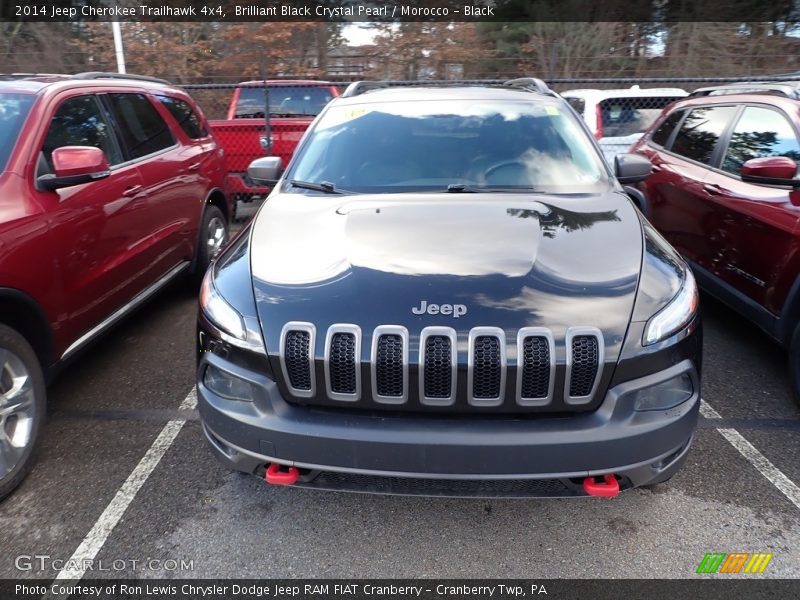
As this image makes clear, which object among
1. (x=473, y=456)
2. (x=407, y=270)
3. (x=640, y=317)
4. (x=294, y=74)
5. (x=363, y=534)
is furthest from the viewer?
(x=294, y=74)

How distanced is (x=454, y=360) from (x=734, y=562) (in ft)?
4.70

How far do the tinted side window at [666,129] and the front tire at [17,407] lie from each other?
16.8 feet

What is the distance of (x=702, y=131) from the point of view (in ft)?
15.6

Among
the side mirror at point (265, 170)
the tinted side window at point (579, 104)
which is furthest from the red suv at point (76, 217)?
the tinted side window at point (579, 104)

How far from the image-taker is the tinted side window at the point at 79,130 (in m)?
3.22

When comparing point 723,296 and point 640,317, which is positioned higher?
point 640,317

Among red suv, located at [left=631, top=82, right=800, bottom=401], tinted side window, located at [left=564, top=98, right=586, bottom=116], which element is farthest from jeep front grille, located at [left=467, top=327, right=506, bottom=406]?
tinted side window, located at [left=564, top=98, right=586, bottom=116]

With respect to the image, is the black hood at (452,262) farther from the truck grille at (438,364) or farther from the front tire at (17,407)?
the front tire at (17,407)

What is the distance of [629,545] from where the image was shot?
2.40 m

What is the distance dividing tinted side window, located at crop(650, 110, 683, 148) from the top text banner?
46.9 feet

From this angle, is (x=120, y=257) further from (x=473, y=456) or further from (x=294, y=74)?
(x=294, y=74)

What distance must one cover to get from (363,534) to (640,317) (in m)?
1.42

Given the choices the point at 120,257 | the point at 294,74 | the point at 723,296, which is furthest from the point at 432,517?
the point at 294,74

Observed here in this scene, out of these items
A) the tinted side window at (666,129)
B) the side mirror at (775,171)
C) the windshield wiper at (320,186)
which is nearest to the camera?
the windshield wiper at (320,186)
